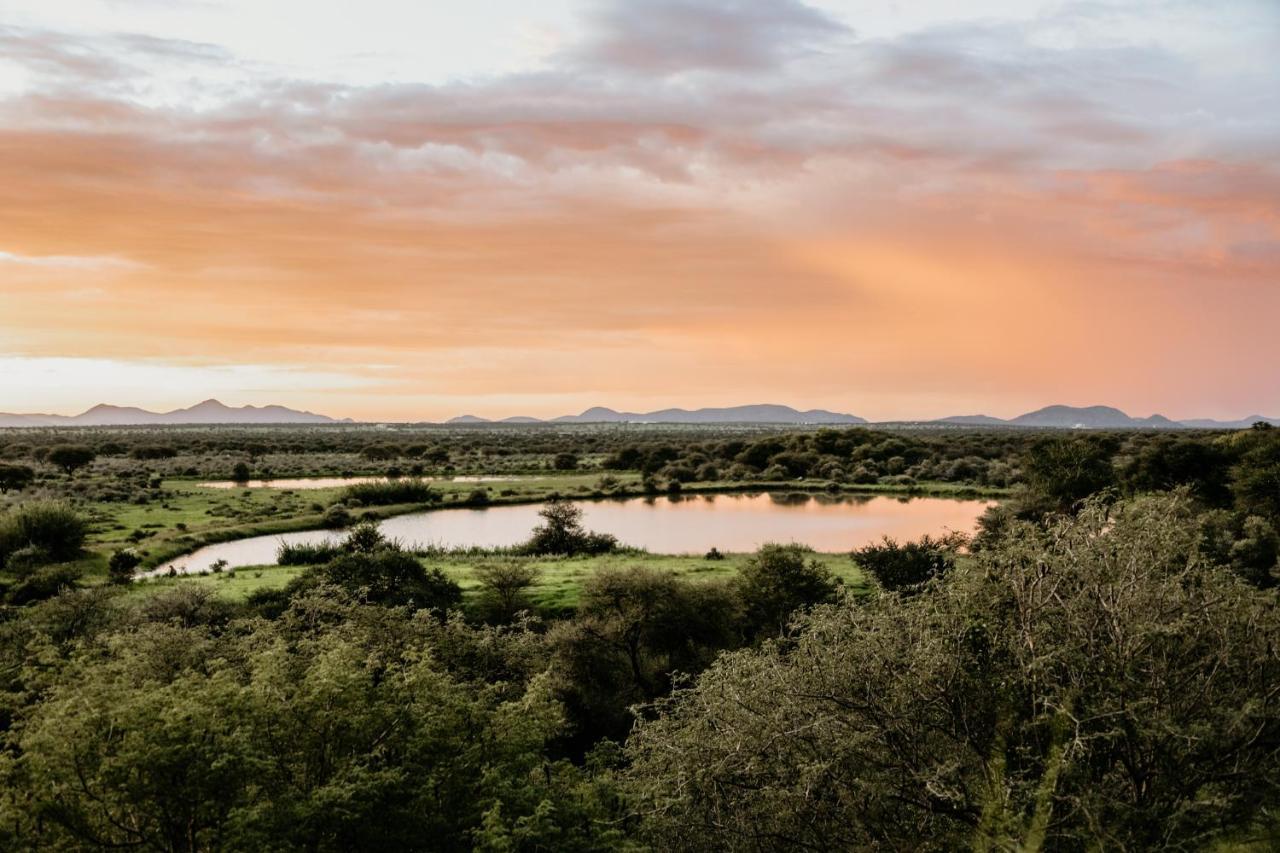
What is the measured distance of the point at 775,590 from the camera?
36.5m

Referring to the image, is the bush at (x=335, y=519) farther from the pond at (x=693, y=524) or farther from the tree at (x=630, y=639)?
the tree at (x=630, y=639)

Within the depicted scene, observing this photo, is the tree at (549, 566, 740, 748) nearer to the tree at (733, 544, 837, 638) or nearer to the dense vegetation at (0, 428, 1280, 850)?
the tree at (733, 544, 837, 638)

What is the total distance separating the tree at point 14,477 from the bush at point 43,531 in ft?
127

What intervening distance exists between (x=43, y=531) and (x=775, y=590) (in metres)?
42.6

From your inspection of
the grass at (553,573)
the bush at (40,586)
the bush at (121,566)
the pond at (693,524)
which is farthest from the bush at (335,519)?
the bush at (40,586)

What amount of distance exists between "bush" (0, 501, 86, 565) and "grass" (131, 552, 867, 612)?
343 inches

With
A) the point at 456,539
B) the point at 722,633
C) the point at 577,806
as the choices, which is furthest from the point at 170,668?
the point at 456,539

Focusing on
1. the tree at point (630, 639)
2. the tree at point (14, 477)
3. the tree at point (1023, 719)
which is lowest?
the tree at point (630, 639)

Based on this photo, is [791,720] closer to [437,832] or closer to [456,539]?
[437,832]

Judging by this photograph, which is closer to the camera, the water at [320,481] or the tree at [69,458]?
the water at [320,481]

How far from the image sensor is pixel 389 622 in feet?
87.0

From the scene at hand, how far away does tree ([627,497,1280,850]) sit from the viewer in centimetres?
1118

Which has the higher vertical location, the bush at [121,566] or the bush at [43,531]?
the bush at [43,531]

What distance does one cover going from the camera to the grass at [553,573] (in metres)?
40.5
